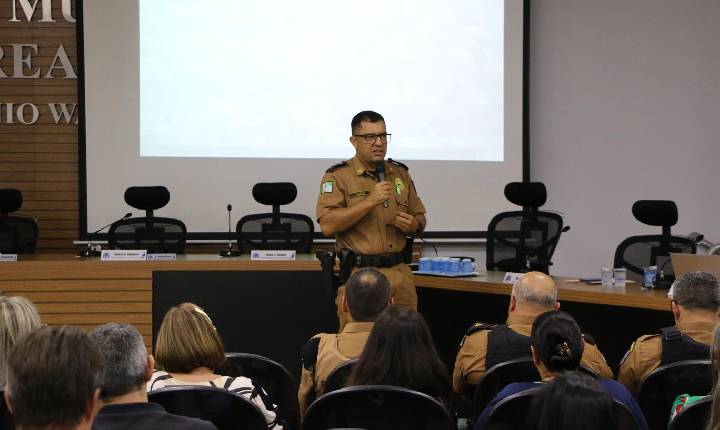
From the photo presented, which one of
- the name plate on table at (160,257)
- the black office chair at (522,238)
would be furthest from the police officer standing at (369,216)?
the black office chair at (522,238)

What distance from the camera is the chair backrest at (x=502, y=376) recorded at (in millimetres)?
2742

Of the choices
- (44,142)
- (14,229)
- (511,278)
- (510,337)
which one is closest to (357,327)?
(510,337)

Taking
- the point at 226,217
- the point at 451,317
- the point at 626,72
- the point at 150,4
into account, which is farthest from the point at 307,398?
the point at 626,72

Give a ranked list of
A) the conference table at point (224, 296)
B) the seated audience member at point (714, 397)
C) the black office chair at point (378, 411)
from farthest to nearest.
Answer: the conference table at point (224, 296)
the black office chair at point (378, 411)
the seated audience member at point (714, 397)

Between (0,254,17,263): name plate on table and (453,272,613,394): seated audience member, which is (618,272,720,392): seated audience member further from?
(0,254,17,263): name plate on table

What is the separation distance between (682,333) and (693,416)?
2.73 feet

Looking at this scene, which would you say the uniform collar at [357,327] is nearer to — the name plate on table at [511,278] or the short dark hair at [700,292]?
the short dark hair at [700,292]

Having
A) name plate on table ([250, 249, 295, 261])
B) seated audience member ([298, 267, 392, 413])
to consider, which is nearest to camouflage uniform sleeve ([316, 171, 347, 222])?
name plate on table ([250, 249, 295, 261])

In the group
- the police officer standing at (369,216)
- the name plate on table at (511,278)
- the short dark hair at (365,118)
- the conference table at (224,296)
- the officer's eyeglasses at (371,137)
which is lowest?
the conference table at (224,296)

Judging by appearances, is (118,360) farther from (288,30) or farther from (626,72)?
(626,72)

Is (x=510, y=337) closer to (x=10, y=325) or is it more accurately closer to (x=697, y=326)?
(x=697, y=326)

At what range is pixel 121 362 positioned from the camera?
2037 mm

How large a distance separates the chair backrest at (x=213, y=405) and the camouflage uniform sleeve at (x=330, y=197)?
2429 millimetres

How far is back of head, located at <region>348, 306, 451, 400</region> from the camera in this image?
257 centimetres
